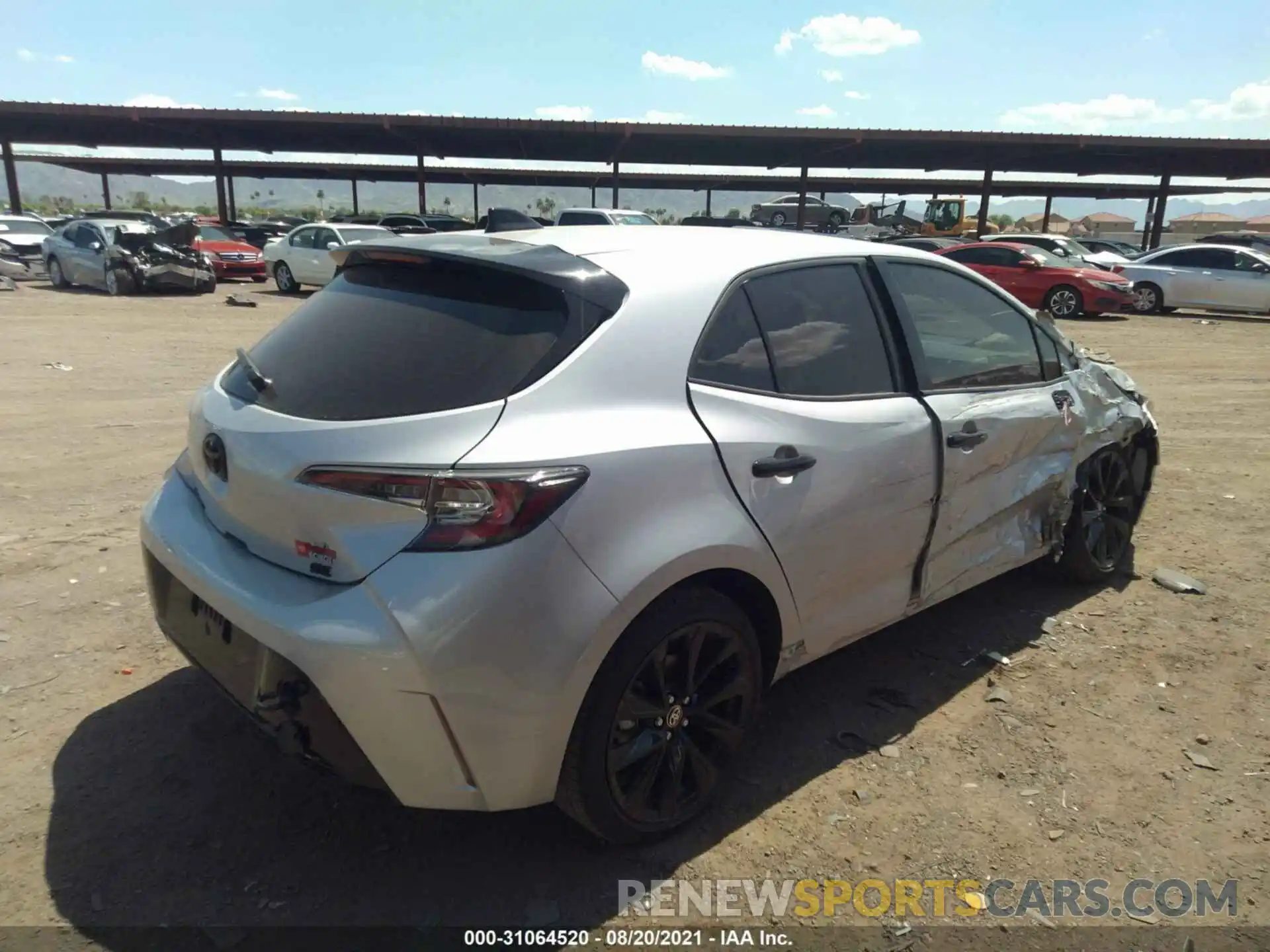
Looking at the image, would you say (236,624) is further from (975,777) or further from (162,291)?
(162,291)

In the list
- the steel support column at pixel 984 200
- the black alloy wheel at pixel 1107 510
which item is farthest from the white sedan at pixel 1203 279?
the black alloy wheel at pixel 1107 510

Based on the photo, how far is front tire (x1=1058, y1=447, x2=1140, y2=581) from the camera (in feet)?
14.1

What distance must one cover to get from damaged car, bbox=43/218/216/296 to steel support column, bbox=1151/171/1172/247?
113 ft

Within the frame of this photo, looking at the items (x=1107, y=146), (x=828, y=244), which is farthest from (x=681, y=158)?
(x=828, y=244)

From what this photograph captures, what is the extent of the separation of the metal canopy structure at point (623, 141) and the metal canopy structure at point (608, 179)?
10.4m

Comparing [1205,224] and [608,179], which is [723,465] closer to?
[608,179]

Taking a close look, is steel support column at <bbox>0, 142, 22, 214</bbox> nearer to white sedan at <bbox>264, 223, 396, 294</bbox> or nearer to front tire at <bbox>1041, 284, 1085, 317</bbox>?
white sedan at <bbox>264, 223, 396, 294</bbox>

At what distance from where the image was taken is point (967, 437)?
10.9 feet

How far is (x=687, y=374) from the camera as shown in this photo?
250cm

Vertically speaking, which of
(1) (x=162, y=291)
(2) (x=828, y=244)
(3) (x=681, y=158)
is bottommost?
(1) (x=162, y=291)

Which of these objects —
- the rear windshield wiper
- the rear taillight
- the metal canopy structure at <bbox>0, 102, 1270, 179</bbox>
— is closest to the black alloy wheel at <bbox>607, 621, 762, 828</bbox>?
the rear taillight

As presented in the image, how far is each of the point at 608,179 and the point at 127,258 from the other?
3529cm

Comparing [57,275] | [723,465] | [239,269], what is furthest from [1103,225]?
[723,465]

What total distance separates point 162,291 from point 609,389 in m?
20.1
